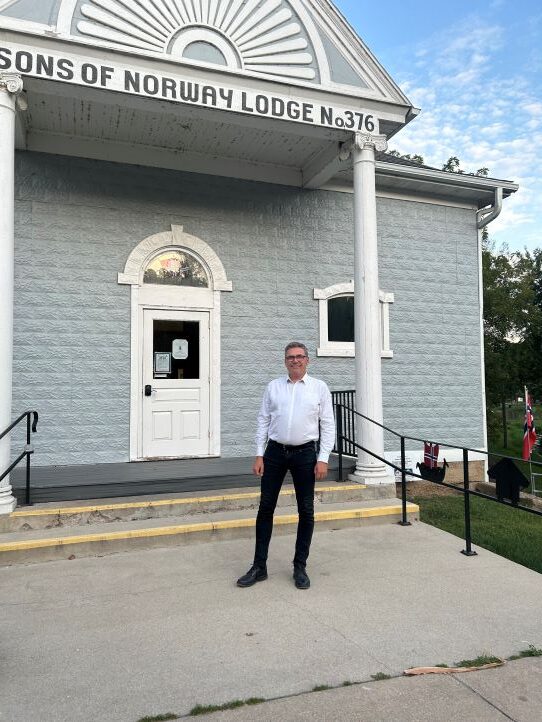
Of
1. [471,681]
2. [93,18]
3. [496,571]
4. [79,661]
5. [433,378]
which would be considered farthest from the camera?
[433,378]

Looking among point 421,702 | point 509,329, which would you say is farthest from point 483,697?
point 509,329

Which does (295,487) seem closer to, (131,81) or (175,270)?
(131,81)

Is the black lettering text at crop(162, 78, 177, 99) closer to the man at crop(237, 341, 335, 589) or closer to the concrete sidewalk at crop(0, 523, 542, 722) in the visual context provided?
the man at crop(237, 341, 335, 589)

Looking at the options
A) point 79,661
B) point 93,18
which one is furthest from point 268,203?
point 79,661

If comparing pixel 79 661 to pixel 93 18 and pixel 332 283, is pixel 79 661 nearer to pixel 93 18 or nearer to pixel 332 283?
pixel 93 18

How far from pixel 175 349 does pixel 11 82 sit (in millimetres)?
3569

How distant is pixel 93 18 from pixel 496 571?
633 centimetres

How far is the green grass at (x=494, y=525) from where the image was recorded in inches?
208

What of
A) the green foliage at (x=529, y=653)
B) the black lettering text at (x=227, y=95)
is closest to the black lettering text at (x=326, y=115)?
the black lettering text at (x=227, y=95)

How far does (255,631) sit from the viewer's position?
334 cm

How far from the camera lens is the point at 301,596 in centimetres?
389

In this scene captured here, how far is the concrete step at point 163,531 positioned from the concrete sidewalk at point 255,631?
128mm

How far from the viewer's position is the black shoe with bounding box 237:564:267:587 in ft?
13.3

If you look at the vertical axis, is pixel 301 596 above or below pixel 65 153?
below
